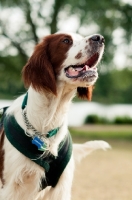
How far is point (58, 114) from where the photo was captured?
3707 mm

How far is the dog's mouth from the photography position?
3588 millimetres

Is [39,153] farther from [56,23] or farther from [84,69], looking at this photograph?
[56,23]

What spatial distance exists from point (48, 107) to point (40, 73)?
0.96ft

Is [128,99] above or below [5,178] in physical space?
below

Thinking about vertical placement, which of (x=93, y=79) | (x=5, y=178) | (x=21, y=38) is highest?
(x=93, y=79)

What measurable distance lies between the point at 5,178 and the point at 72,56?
3.89 feet

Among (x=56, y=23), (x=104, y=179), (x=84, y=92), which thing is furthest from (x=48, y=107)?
(x=56, y=23)

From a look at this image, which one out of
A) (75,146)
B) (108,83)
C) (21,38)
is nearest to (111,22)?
(21,38)

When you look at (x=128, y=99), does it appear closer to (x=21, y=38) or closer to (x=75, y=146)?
(x=21, y=38)

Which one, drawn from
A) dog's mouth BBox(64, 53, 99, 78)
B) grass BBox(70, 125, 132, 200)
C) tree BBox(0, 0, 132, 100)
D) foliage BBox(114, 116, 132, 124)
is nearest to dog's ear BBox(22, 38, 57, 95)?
dog's mouth BBox(64, 53, 99, 78)

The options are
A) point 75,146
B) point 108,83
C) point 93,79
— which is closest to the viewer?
point 93,79

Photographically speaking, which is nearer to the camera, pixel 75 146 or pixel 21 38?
pixel 75 146

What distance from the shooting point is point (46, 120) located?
146 inches

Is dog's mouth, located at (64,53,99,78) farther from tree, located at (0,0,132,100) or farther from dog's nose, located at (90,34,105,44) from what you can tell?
tree, located at (0,0,132,100)
